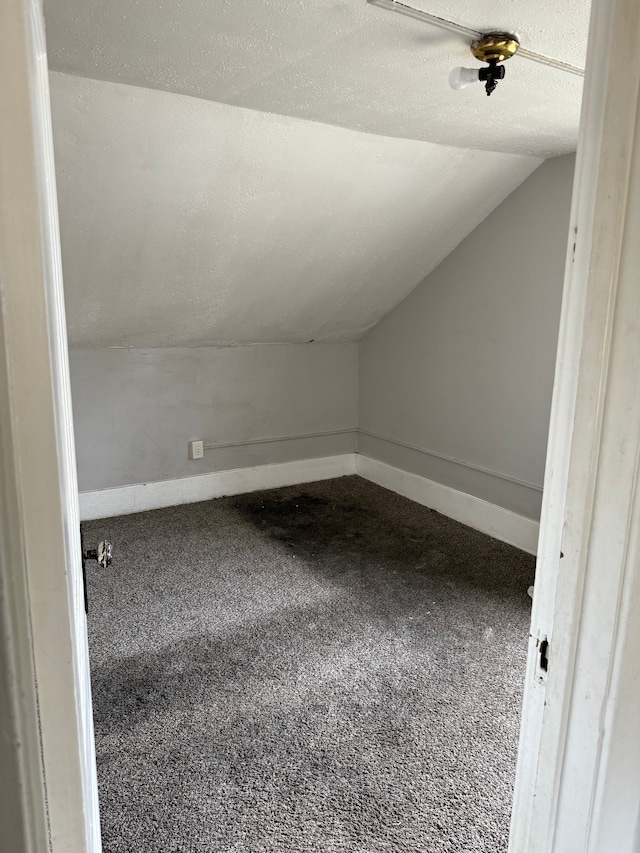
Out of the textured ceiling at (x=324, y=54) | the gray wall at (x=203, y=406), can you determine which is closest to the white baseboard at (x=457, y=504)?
the gray wall at (x=203, y=406)

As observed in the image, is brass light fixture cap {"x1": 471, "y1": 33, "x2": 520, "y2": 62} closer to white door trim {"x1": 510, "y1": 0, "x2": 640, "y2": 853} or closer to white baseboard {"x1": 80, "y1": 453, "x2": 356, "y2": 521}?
white door trim {"x1": 510, "y1": 0, "x2": 640, "y2": 853}

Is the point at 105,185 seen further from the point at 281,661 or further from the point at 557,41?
the point at 281,661

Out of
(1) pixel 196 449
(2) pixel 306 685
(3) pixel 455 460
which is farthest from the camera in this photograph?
(1) pixel 196 449

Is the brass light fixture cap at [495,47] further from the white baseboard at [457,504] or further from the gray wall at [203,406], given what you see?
the gray wall at [203,406]

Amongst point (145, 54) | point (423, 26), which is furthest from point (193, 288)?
point (423, 26)

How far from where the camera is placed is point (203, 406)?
3.75 metres

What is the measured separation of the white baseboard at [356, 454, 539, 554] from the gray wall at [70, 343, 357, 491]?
1.15 ft

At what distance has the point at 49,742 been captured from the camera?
59 centimetres

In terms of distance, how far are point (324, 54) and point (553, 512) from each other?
139cm

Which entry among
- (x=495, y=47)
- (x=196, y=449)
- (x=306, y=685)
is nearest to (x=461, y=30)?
(x=495, y=47)

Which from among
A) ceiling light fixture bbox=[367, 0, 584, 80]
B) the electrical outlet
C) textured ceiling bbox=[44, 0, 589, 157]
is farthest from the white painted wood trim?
ceiling light fixture bbox=[367, 0, 584, 80]

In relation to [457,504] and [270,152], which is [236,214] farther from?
[457,504]

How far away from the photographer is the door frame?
53 centimetres

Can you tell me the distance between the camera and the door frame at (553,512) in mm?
525
